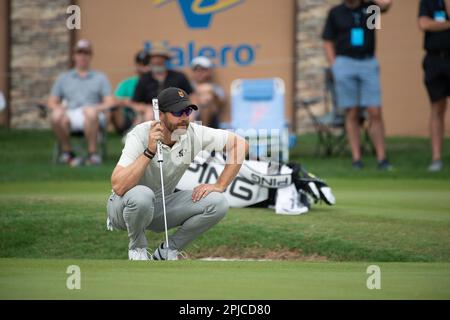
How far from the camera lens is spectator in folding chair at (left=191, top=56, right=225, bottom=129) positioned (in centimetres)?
1730

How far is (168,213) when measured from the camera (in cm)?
927

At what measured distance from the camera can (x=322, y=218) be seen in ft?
37.1

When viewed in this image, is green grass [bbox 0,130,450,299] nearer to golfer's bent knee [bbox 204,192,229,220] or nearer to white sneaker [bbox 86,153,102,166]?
white sneaker [bbox 86,153,102,166]

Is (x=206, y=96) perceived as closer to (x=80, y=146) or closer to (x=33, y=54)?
(x=80, y=146)

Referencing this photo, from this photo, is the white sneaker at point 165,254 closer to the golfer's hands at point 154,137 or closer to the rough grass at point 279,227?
the golfer's hands at point 154,137

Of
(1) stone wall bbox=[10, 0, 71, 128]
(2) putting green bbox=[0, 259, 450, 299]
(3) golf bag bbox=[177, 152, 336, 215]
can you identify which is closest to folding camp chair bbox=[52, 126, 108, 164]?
(1) stone wall bbox=[10, 0, 71, 128]

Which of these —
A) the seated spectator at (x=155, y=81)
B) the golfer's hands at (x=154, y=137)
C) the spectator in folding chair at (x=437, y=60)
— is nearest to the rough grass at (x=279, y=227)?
the spectator in folding chair at (x=437, y=60)

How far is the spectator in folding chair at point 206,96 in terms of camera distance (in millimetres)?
17297

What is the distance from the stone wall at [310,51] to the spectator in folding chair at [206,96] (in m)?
1.69

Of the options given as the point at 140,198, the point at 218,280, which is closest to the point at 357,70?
the point at 140,198

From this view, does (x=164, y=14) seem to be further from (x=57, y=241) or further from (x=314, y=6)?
(x=57, y=241)

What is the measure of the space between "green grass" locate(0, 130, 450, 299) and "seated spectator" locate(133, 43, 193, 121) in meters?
0.99

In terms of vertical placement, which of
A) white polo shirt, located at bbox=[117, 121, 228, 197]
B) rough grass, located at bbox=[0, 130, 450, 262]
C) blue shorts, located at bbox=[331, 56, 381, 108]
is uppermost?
blue shorts, located at bbox=[331, 56, 381, 108]
